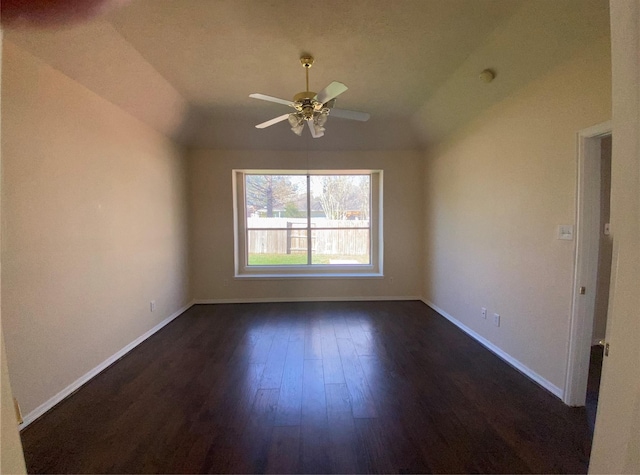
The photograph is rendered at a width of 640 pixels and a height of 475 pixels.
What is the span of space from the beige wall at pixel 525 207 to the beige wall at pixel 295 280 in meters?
1.06

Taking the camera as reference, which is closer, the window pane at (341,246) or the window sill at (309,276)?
the window sill at (309,276)

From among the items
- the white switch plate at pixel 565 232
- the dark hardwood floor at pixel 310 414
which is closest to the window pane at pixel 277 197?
the dark hardwood floor at pixel 310 414

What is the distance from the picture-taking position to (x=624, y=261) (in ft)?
2.09

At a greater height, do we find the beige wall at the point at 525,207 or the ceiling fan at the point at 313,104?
the ceiling fan at the point at 313,104

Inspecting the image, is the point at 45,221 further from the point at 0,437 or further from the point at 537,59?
the point at 537,59

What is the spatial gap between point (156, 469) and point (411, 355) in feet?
7.41

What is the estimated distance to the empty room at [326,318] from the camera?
5.54ft

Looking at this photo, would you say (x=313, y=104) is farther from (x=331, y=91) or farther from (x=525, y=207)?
(x=525, y=207)

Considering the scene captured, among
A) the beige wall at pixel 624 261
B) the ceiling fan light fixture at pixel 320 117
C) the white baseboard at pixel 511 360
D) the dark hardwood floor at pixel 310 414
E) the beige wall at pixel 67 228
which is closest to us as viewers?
the beige wall at pixel 624 261

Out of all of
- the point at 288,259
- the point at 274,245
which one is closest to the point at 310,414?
the point at 288,259

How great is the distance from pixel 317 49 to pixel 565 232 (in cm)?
249

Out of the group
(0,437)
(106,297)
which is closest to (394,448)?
(0,437)

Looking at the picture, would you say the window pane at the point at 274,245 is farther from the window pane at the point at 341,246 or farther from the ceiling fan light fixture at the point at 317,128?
the ceiling fan light fixture at the point at 317,128

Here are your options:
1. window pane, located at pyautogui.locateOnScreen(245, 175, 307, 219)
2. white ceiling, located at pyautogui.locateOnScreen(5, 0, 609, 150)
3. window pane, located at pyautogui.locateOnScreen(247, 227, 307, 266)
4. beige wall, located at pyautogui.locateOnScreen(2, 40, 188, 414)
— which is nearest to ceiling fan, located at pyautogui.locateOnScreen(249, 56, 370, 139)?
white ceiling, located at pyautogui.locateOnScreen(5, 0, 609, 150)
